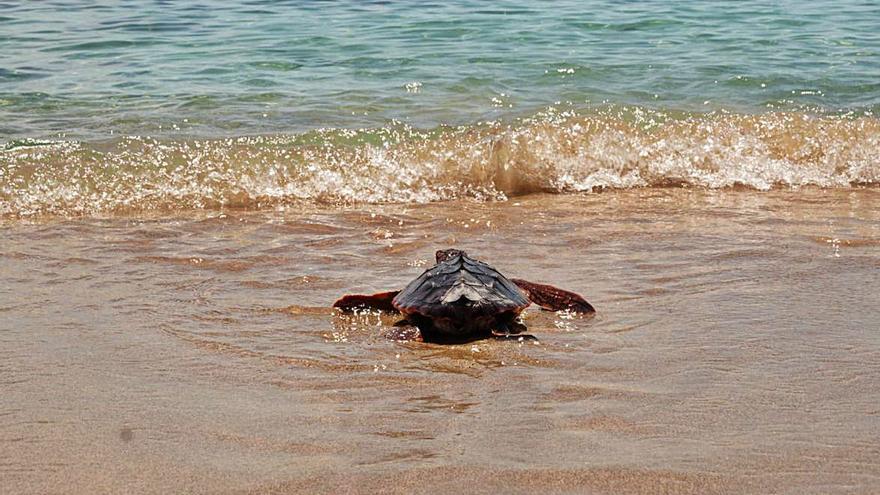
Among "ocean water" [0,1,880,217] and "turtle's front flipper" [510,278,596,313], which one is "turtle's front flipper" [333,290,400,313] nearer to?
"turtle's front flipper" [510,278,596,313]

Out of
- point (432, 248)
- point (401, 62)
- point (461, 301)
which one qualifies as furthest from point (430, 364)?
point (401, 62)

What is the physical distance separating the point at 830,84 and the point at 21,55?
8341 mm

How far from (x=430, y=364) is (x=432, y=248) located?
82.9 inches

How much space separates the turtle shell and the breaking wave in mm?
3009

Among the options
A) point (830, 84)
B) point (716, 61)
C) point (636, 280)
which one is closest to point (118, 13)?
point (716, 61)

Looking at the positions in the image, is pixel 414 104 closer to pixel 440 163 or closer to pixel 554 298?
pixel 440 163

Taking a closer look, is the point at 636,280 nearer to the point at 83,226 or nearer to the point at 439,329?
the point at 439,329

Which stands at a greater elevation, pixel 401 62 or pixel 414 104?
pixel 401 62

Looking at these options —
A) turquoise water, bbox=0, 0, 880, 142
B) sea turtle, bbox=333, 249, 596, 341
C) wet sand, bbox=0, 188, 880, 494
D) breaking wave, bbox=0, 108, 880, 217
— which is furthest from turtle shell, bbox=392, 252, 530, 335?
turquoise water, bbox=0, 0, 880, 142

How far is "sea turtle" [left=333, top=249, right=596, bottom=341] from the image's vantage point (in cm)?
475

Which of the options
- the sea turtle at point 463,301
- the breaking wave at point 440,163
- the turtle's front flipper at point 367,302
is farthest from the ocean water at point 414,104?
the sea turtle at point 463,301

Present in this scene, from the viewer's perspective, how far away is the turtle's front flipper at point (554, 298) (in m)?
5.16

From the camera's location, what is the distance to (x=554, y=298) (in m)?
5.20

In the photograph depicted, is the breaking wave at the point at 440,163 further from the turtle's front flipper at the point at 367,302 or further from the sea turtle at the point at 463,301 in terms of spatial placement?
the sea turtle at the point at 463,301
